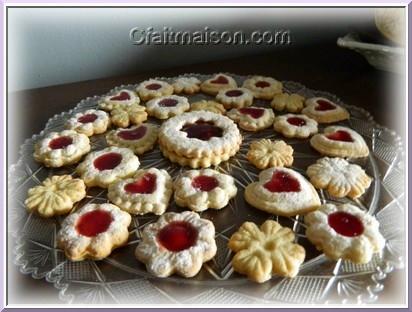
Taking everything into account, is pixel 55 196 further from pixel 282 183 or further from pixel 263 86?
pixel 263 86

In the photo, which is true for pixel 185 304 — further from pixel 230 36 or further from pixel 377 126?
pixel 230 36

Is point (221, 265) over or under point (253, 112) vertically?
under

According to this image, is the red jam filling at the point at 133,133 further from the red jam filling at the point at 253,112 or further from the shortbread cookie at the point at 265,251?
the shortbread cookie at the point at 265,251

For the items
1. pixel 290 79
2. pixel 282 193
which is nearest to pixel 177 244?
pixel 282 193

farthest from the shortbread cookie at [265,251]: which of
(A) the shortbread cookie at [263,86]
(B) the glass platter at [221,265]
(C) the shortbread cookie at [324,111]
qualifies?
(A) the shortbread cookie at [263,86]

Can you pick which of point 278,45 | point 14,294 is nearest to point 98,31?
point 278,45

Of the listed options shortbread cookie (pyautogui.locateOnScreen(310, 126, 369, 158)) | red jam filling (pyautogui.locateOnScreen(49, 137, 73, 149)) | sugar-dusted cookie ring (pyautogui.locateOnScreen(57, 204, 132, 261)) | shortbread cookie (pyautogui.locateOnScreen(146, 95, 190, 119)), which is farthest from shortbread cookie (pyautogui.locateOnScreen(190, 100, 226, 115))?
sugar-dusted cookie ring (pyautogui.locateOnScreen(57, 204, 132, 261))
